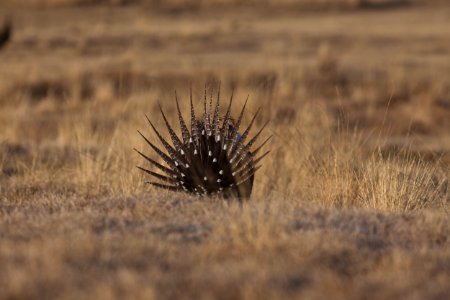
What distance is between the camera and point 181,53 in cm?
2102

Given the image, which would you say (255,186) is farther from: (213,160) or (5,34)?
(5,34)

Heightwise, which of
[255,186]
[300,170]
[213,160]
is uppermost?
[213,160]

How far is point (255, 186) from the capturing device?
8461 mm

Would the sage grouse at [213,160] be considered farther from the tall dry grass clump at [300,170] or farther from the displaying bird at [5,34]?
the displaying bird at [5,34]

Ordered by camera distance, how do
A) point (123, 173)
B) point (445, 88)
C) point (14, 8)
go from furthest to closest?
point (14, 8)
point (445, 88)
point (123, 173)

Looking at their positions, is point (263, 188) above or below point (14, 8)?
below

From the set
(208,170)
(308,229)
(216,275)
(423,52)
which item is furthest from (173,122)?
(423,52)

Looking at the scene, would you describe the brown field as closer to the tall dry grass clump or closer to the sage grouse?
the tall dry grass clump

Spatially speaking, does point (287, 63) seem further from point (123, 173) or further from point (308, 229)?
point (308, 229)

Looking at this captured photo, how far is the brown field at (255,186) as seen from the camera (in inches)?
162

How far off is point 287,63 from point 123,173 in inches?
424

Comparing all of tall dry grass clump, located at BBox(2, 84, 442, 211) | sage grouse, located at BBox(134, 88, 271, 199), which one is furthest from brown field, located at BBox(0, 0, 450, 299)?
sage grouse, located at BBox(134, 88, 271, 199)

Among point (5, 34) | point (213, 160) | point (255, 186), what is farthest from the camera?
point (5, 34)

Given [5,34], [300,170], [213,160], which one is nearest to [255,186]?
[300,170]
